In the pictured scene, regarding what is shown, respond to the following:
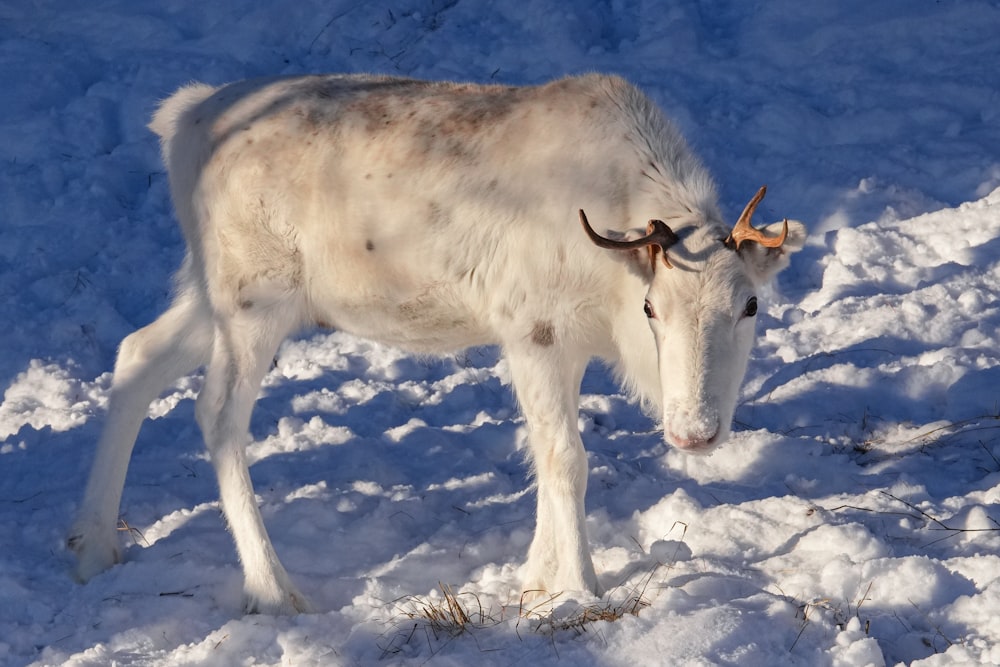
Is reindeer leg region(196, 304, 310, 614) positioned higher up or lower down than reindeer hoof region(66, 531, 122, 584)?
higher up

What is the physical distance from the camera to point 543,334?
525 cm

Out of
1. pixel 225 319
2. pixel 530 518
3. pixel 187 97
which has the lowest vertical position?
pixel 530 518

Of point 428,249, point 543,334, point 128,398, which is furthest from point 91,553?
point 543,334

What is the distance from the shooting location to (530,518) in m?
5.86

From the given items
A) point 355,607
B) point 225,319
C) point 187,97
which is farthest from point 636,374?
point 187,97

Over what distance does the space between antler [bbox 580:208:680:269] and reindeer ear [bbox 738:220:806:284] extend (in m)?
0.32

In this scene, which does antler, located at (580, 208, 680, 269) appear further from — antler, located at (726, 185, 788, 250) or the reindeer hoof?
the reindeer hoof

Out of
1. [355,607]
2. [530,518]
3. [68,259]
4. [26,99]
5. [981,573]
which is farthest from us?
[26,99]

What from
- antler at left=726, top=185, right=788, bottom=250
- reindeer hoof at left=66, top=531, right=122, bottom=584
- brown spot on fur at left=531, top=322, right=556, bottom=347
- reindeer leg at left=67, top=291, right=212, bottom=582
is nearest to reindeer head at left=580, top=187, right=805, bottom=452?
antler at left=726, top=185, right=788, bottom=250

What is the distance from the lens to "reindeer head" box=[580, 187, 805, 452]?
15.0 ft

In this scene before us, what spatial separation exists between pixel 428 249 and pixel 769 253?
1509 mm

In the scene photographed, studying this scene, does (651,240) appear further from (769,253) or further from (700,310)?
(769,253)

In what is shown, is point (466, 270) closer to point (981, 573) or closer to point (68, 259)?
point (981, 573)

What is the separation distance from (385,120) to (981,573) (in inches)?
126
